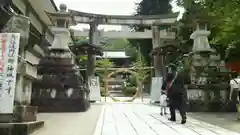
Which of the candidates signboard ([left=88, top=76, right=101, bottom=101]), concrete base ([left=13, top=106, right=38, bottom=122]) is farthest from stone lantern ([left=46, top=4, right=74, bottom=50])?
concrete base ([left=13, top=106, right=38, bottom=122])

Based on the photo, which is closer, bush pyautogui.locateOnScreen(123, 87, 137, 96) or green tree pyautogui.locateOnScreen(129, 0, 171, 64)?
bush pyautogui.locateOnScreen(123, 87, 137, 96)

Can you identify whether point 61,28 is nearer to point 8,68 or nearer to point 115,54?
point 8,68

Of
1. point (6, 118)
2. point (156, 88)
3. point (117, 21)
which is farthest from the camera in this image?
point (117, 21)

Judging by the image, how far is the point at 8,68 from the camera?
250 inches

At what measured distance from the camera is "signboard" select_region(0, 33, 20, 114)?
20.5ft

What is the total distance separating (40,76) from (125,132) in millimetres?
6882

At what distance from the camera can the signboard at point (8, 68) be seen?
245 inches

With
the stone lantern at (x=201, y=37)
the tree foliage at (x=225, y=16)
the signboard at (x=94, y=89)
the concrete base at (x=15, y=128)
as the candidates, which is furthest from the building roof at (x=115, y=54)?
the concrete base at (x=15, y=128)

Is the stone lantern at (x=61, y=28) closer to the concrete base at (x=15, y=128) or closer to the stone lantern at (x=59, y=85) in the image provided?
the stone lantern at (x=59, y=85)

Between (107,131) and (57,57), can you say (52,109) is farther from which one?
(107,131)

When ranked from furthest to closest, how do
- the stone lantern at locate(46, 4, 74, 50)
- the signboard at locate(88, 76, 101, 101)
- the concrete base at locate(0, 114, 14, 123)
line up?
the signboard at locate(88, 76, 101, 101) < the stone lantern at locate(46, 4, 74, 50) < the concrete base at locate(0, 114, 14, 123)

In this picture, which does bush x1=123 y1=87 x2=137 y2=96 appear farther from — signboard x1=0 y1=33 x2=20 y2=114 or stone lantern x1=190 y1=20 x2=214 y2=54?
signboard x1=0 y1=33 x2=20 y2=114

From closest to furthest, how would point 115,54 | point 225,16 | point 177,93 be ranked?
point 177,93, point 225,16, point 115,54

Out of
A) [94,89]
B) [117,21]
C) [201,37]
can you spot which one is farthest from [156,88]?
[117,21]
